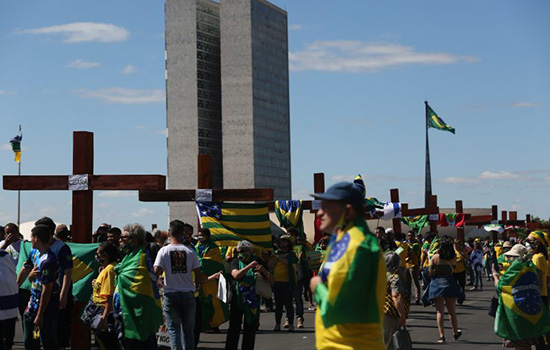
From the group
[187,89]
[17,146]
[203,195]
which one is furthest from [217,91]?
[203,195]

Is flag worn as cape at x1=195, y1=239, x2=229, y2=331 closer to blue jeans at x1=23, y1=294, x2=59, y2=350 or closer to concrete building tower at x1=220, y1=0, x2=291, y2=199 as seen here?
blue jeans at x1=23, y1=294, x2=59, y2=350

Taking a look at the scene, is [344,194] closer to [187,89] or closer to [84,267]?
[84,267]

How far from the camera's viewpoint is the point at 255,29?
6511 inches

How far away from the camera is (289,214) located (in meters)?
20.5

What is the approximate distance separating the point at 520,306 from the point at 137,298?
462 cm

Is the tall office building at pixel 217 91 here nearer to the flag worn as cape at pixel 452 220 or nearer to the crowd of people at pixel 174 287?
the flag worn as cape at pixel 452 220

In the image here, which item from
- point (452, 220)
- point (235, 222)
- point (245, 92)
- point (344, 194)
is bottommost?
point (452, 220)

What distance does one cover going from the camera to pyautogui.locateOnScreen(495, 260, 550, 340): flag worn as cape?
10.5m

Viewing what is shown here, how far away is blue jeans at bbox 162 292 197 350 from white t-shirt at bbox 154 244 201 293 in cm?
9

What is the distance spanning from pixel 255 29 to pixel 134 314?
158398 millimetres

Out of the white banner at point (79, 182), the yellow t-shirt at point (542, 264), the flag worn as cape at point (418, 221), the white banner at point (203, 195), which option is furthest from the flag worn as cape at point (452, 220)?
the white banner at point (79, 182)

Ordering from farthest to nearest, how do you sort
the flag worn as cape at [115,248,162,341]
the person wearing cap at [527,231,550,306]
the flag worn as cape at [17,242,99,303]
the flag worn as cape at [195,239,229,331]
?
the flag worn as cape at [195,239,229,331]
the flag worn as cape at [17,242,99,303]
the person wearing cap at [527,231,550,306]
the flag worn as cape at [115,248,162,341]

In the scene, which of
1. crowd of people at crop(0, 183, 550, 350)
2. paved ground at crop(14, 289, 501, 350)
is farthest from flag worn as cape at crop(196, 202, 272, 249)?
paved ground at crop(14, 289, 501, 350)

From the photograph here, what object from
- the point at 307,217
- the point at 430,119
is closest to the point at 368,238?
the point at 430,119
